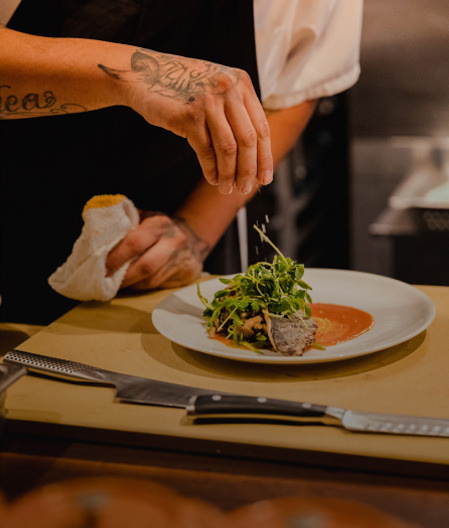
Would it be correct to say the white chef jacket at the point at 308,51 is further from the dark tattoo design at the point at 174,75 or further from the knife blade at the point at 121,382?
the knife blade at the point at 121,382

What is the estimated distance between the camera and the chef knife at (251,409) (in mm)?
773

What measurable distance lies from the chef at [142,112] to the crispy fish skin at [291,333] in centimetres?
24

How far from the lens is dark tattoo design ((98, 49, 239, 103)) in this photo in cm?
104

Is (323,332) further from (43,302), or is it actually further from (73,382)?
(43,302)

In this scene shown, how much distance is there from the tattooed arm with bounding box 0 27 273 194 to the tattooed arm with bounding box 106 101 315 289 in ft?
1.15

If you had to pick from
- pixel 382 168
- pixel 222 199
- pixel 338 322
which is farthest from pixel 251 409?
pixel 382 168

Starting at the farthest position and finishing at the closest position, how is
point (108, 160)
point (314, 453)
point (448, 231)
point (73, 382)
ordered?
point (448, 231)
point (108, 160)
point (73, 382)
point (314, 453)

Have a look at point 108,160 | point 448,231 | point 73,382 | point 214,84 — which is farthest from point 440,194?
point 73,382

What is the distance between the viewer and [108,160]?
1543 millimetres

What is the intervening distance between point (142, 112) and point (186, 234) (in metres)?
0.48

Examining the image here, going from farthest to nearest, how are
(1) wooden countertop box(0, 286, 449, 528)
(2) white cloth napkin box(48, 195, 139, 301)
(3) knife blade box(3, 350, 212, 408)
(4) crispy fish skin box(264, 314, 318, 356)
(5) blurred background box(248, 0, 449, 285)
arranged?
(5) blurred background box(248, 0, 449, 285), (2) white cloth napkin box(48, 195, 139, 301), (4) crispy fish skin box(264, 314, 318, 356), (3) knife blade box(3, 350, 212, 408), (1) wooden countertop box(0, 286, 449, 528)

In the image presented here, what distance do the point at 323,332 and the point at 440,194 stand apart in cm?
168

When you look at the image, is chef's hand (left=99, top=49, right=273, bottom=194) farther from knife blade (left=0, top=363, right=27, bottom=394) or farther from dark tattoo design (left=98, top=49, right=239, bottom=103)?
knife blade (left=0, top=363, right=27, bottom=394)

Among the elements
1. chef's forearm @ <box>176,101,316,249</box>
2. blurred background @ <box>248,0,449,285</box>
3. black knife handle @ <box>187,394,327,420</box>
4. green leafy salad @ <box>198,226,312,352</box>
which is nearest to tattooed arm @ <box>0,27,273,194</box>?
green leafy salad @ <box>198,226,312,352</box>
